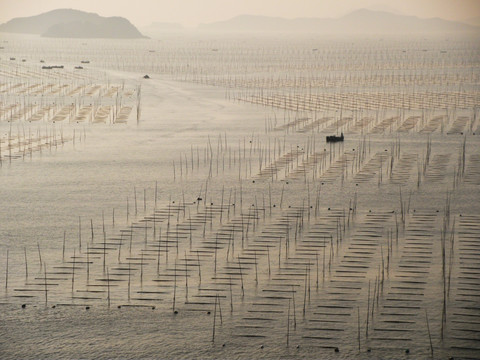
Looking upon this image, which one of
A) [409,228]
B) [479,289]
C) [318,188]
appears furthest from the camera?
[318,188]

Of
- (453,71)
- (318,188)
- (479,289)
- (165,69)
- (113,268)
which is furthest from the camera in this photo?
(165,69)

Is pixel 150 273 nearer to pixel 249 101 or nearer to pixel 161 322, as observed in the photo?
pixel 161 322

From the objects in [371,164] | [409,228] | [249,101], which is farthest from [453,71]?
[409,228]

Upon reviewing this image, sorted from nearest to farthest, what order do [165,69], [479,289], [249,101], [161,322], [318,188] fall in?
1. [161,322]
2. [479,289]
3. [318,188]
4. [249,101]
5. [165,69]

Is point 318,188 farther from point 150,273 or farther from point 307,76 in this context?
point 307,76

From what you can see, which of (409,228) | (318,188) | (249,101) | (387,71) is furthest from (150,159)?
(387,71)

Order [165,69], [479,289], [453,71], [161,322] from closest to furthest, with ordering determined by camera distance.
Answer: [161,322] → [479,289] → [453,71] → [165,69]

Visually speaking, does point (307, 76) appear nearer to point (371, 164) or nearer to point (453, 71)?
point (453, 71)

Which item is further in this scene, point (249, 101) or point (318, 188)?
point (249, 101)

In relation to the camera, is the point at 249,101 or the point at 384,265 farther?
the point at 249,101
